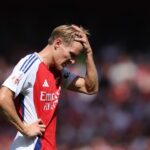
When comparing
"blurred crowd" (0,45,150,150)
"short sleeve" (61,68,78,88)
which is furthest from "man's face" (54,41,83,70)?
"blurred crowd" (0,45,150,150)

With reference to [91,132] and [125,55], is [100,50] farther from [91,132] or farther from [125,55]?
[91,132]

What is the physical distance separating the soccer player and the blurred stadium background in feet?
11.1

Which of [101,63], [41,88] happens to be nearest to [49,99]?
[41,88]

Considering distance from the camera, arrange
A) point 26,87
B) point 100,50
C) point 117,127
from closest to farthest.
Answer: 1. point 26,87
2. point 117,127
3. point 100,50

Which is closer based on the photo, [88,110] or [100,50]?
[88,110]

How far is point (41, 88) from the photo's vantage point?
19.3ft

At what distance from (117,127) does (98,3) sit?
132 inches

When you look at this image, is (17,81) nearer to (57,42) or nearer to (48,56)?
(48,56)

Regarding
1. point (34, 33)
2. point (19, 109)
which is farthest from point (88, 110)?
point (19, 109)

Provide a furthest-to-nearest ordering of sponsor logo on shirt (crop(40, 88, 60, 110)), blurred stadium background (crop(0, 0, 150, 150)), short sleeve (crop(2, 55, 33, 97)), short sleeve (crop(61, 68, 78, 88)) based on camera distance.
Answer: blurred stadium background (crop(0, 0, 150, 150)), short sleeve (crop(61, 68, 78, 88)), sponsor logo on shirt (crop(40, 88, 60, 110)), short sleeve (crop(2, 55, 33, 97))

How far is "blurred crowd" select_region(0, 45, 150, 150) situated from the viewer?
9.55 metres

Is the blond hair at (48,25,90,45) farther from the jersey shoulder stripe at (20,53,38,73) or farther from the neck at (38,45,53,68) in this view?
the jersey shoulder stripe at (20,53,38,73)

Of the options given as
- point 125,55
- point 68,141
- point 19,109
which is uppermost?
point 19,109

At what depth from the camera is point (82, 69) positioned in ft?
35.8
